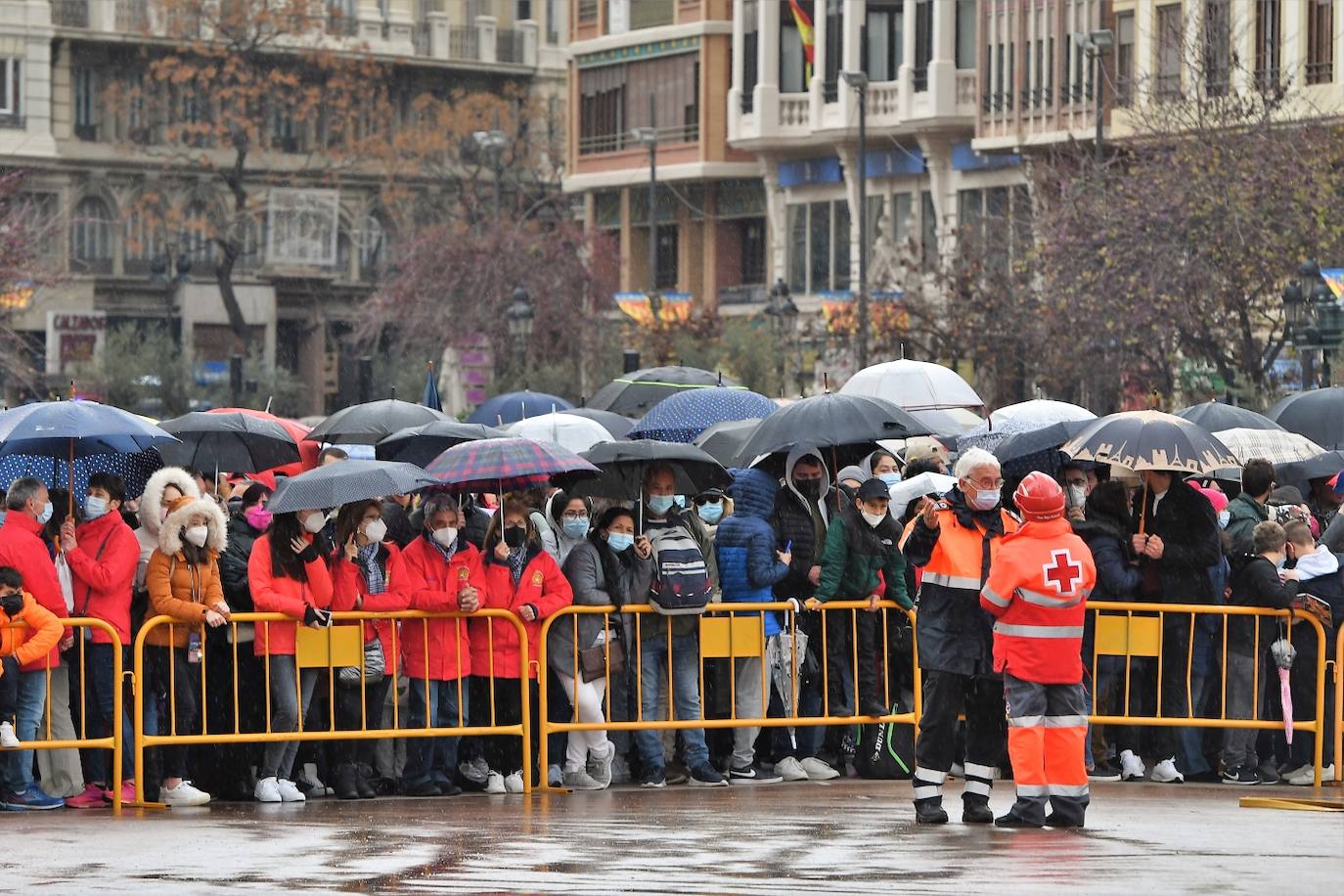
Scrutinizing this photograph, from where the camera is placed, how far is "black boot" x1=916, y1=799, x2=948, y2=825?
1357cm

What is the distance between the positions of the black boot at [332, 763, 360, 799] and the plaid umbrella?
5.07 ft

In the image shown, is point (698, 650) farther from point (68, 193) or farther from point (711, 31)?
point (68, 193)

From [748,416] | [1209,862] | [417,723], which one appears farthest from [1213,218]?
[1209,862]

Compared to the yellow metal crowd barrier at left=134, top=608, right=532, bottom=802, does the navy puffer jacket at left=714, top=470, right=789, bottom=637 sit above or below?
above

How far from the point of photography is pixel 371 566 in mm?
15844

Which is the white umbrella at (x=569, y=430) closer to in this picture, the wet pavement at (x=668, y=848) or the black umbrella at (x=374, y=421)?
the black umbrella at (x=374, y=421)

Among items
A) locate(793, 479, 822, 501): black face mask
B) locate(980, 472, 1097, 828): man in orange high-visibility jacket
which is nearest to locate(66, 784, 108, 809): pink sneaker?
locate(793, 479, 822, 501): black face mask

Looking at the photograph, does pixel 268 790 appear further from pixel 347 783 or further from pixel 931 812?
pixel 931 812

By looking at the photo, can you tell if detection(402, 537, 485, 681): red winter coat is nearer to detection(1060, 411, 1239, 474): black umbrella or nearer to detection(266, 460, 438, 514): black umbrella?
detection(266, 460, 438, 514): black umbrella

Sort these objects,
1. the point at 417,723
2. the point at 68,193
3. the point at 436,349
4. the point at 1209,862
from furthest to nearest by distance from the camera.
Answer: the point at 68,193 → the point at 436,349 → the point at 417,723 → the point at 1209,862

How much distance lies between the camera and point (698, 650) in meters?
16.2

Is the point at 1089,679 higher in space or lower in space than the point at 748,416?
lower

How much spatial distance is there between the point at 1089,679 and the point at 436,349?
4710 centimetres

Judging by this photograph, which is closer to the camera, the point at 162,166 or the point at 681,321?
the point at 681,321
